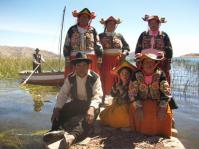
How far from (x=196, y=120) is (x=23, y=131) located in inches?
165

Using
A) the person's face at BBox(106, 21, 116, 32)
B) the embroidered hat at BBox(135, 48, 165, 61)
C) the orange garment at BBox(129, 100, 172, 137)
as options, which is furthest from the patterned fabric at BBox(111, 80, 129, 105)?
the person's face at BBox(106, 21, 116, 32)

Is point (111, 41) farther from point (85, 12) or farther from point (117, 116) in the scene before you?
point (117, 116)

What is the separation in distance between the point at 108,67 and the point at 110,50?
345mm

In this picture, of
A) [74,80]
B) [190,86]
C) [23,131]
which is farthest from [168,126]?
[190,86]

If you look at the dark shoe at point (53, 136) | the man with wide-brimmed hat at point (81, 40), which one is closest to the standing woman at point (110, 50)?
Result: the man with wide-brimmed hat at point (81, 40)

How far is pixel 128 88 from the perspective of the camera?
4766 mm

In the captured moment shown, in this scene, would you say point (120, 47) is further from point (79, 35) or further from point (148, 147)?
point (148, 147)

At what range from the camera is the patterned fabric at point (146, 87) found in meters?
4.52

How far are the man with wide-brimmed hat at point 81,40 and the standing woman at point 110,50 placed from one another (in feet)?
1.66

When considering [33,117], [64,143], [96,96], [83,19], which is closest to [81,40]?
[83,19]

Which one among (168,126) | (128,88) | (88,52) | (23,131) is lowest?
(23,131)

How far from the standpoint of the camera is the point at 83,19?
19.9 feet

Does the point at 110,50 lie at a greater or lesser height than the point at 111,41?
lesser

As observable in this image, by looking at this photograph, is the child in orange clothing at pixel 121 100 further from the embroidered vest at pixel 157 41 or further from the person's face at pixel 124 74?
the embroidered vest at pixel 157 41
